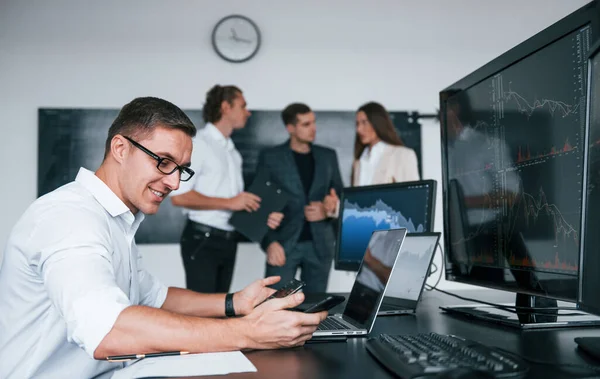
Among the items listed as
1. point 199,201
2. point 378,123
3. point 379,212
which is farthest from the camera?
point 378,123

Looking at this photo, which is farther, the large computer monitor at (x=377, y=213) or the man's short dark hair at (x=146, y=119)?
the large computer monitor at (x=377, y=213)

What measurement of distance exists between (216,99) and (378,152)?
3.51 ft

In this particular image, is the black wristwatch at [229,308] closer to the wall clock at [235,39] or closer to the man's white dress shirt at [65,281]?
the man's white dress shirt at [65,281]

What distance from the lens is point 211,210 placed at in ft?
10.6

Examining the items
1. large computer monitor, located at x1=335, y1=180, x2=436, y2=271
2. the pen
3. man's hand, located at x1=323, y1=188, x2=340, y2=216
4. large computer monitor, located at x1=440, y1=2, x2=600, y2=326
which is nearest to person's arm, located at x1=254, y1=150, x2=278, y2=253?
man's hand, located at x1=323, y1=188, x2=340, y2=216

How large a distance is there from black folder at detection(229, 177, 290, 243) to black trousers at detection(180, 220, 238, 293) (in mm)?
104

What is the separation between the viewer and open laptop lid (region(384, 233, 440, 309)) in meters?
1.50

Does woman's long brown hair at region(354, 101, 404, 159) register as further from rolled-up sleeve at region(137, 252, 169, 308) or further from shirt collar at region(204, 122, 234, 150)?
rolled-up sleeve at region(137, 252, 169, 308)

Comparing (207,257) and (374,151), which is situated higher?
(374,151)

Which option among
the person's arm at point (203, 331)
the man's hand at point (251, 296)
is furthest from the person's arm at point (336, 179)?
the person's arm at point (203, 331)

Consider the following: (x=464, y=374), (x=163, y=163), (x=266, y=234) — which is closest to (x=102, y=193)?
(x=163, y=163)

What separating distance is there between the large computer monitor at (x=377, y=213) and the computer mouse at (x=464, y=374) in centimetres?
87

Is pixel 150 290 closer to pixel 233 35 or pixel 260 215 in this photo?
pixel 260 215

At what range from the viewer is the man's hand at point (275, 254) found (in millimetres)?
3258
